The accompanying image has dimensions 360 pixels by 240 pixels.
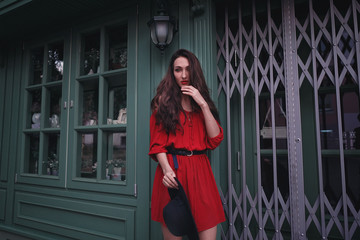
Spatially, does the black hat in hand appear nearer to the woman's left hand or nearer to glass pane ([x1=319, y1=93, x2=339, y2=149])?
the woman's left hand

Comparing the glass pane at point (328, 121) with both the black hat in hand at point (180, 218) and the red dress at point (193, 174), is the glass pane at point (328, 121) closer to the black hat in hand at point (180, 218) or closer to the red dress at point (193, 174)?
the red dress at point (193, 174)

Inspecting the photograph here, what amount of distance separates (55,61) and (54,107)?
63cm

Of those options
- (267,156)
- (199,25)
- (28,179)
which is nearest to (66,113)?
(28,179)

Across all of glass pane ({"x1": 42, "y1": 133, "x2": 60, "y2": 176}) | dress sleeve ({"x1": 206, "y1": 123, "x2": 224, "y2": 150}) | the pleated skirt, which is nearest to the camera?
the pleated skirt

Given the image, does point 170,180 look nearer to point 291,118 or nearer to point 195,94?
point 195,94

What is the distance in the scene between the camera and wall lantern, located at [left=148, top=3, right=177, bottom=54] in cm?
205

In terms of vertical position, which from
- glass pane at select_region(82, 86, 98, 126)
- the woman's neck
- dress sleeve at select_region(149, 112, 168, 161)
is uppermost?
glass pane at select_region(82, 86, 98, 126)

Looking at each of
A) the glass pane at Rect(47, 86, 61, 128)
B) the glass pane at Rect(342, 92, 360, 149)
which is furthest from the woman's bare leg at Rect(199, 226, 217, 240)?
the glass pane at Rect(47, 86, 61, 128)

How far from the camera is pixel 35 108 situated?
131 inches

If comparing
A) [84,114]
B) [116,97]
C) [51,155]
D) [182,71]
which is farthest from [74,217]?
[182,71]

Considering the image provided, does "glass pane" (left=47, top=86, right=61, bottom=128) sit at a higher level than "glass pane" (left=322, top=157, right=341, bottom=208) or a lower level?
higher

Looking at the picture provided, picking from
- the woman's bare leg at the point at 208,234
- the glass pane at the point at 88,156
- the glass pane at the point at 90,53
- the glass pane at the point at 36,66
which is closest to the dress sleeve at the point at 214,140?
the woman's bare leg at the point at 208,234

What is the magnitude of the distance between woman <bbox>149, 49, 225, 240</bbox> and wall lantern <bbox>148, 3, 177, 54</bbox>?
0.46 m

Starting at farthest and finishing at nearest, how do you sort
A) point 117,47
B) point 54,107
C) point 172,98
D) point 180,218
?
point 54,107 < point 117,47 < point 172,98 < point 180,218
